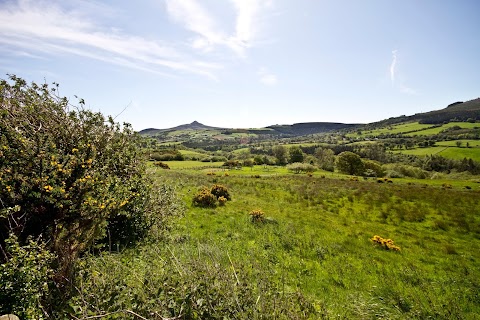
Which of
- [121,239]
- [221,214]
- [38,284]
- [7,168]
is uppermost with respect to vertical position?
[7,168]

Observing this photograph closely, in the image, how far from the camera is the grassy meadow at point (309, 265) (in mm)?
5746

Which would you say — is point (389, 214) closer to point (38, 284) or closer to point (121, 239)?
point (121, 239)

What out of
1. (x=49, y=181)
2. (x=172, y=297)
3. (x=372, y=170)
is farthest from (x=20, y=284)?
(x=372, y=170)

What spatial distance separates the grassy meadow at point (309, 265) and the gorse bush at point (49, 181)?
110cm

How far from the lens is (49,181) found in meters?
5.64

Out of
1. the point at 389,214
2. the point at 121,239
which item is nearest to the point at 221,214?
the point at 121,239

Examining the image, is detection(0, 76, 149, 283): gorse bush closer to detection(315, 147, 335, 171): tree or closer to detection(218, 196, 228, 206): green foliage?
detection(218, 196, 228, 206): green foliage

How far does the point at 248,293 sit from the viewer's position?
559cm

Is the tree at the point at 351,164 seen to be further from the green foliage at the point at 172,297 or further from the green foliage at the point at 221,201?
the green foliage at the point at 172,297

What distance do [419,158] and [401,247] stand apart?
10394 centimetres

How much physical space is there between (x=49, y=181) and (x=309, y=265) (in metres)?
10.0

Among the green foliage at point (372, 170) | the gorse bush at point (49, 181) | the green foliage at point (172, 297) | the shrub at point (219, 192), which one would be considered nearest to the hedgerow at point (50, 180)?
the gorse bush at point (49, 181)

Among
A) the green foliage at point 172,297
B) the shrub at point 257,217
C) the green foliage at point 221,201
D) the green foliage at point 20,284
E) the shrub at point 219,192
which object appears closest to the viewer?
the green foliage at point 20,284

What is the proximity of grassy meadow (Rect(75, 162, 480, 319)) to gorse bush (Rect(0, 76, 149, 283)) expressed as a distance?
3.62 feet
